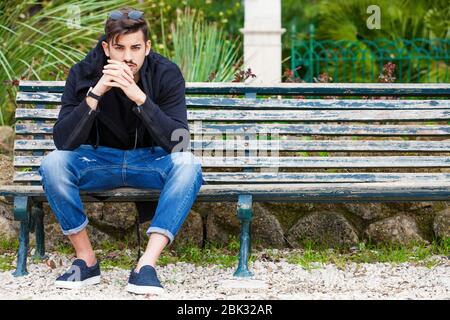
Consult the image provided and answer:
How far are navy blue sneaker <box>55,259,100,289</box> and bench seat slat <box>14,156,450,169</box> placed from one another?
39.0 inches


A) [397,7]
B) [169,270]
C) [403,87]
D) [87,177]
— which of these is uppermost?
[397,7]

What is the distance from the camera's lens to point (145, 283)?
400 cm

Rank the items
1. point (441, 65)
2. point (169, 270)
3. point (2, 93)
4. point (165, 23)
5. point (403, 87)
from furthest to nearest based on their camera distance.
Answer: point (441, 65), point (165, 23), point (2, 93), point (403, 87), point (169, 270)

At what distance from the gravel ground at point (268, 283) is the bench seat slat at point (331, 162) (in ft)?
1.72

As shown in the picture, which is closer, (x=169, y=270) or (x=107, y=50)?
(x=107, y=50)

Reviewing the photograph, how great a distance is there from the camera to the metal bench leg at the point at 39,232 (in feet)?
15.8

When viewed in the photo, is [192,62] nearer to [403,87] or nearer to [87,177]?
[403,87]

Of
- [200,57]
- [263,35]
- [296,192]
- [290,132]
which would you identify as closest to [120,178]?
[296,192]

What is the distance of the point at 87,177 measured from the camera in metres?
4.34

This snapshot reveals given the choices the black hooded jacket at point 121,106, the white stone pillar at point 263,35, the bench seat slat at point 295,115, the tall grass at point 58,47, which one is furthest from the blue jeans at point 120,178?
the white stone pillar at point 263,35

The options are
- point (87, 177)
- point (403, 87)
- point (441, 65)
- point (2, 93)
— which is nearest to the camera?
point (87, 177)

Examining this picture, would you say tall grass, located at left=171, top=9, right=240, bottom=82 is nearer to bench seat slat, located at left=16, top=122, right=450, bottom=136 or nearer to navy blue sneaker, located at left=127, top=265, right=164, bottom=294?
bench seat slat, located at left=16, top=122, right=450, bottom=136

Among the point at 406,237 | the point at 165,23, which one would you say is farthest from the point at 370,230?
the point at 165,23
